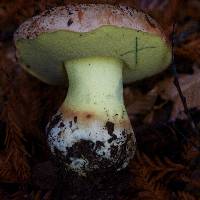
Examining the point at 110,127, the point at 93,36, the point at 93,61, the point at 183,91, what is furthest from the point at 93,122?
the point at 183,91

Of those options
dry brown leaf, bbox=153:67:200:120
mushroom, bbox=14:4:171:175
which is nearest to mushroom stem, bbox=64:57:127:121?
mushroom, bbox=14:4:171:175

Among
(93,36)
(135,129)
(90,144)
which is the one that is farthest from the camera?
(135,129)

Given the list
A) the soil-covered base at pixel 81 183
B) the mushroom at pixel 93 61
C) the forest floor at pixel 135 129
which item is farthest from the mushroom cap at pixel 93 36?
the soil-covered base at pixel 81 183

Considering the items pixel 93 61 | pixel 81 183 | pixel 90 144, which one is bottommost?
pixel 81 183

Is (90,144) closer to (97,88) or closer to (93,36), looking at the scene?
(97,88)

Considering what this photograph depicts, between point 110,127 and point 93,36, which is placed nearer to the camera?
point 93,36

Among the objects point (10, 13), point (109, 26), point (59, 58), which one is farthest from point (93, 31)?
point (10, 13)
